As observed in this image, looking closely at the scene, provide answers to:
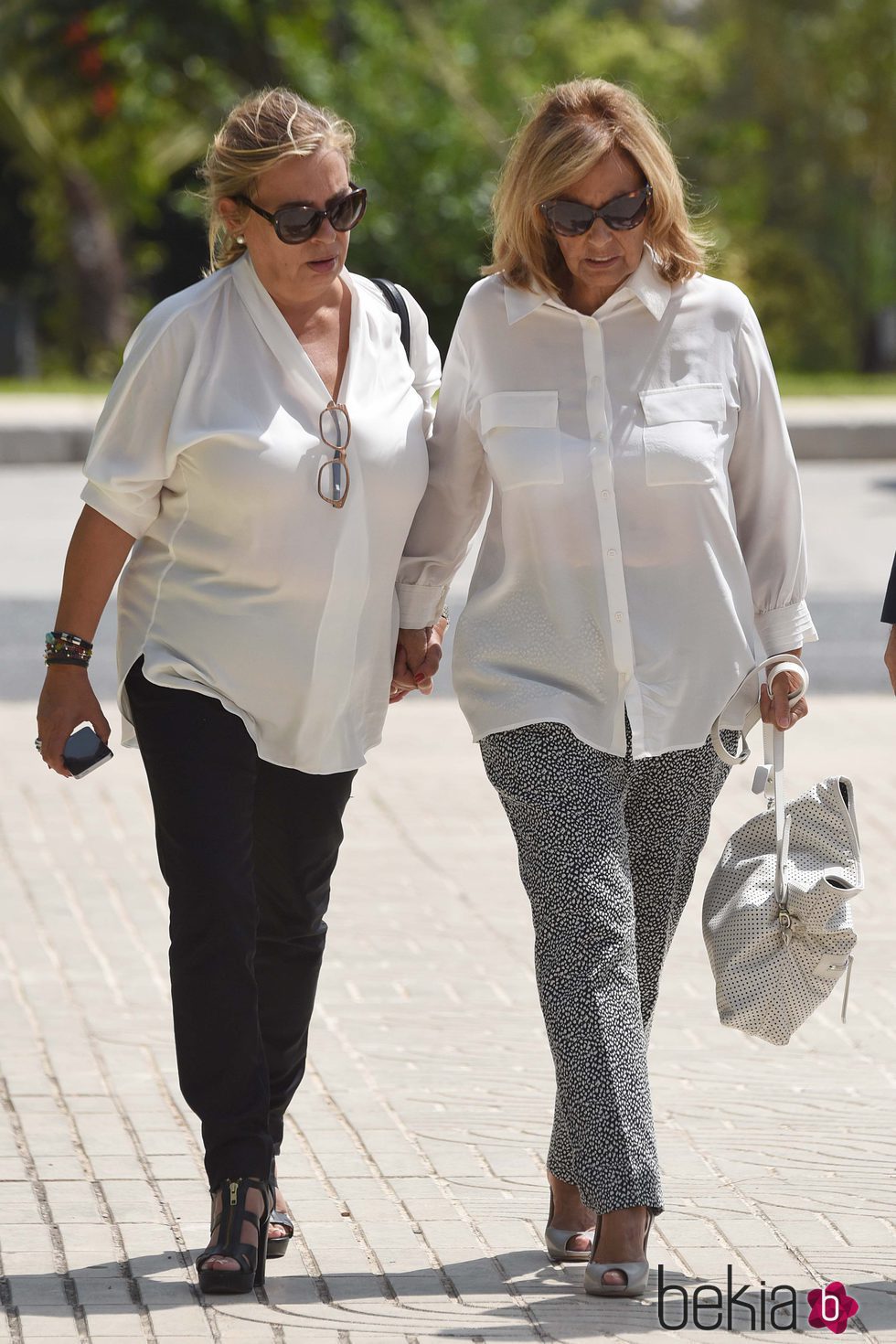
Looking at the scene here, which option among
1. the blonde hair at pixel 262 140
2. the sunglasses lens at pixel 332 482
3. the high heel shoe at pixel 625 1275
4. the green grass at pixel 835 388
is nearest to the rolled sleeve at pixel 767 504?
the sunglasses lens at pixel 332 482

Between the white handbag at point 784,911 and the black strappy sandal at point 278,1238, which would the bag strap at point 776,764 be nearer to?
the white handbag at point 784,911

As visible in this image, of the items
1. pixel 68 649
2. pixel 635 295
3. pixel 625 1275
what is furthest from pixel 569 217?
pixel 625 1275

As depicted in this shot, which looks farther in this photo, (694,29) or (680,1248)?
(694,29)

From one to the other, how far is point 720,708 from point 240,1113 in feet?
3.48

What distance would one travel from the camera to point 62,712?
11.9ft

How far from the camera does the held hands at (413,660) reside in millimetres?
3877

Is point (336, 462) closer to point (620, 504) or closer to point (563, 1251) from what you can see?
point (620, 504)

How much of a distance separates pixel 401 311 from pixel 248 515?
58cm

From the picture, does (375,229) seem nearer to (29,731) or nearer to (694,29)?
(29,731)

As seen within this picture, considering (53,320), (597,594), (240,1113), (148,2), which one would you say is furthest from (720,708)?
(53,320)

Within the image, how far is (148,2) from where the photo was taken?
2306 cm

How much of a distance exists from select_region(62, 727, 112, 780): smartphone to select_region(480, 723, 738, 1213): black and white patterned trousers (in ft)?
2.17

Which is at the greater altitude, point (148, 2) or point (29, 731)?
point (148, 2)

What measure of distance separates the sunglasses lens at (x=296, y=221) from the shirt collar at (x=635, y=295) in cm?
36
